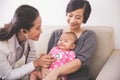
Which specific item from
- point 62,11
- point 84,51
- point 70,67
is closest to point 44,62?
point 70,67

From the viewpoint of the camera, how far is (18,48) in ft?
4.58

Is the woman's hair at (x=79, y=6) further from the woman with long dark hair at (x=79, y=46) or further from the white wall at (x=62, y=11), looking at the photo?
the white wall at (x=62, y=11)

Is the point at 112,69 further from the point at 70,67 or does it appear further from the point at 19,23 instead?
the point at 19,23

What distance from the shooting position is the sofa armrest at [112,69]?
116 centimetres

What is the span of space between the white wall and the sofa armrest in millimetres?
254

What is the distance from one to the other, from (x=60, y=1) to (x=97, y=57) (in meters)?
0.62

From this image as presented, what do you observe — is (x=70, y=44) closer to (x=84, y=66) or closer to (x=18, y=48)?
(x=84, y=66)

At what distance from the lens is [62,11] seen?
6.12 ft

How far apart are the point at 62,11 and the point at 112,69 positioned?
0.79 meters

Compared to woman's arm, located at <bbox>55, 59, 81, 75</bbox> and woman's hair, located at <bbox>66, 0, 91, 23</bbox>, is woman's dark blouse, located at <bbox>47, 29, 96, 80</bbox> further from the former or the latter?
woman's hair, located at <bbox>66, 0, 91, 23</bbox>

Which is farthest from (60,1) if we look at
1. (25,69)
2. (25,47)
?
(25,69)

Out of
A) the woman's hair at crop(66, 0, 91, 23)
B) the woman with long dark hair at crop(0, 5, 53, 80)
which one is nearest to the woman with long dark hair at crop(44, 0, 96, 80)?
the woman's hair at crop(66, 0, 91, 23)

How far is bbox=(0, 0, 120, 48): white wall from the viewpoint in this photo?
1697 mm

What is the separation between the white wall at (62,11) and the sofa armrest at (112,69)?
25 centimetres
